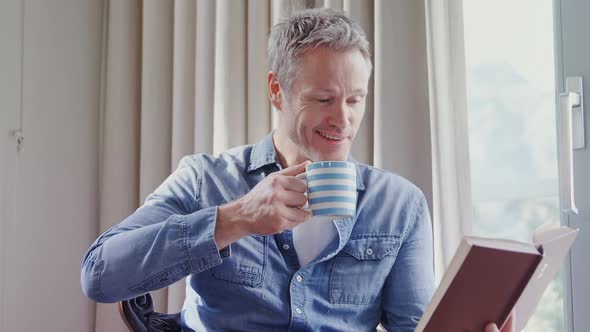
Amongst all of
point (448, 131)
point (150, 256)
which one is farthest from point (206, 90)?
point (150, 256)

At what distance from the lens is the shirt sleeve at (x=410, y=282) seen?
58.6 inches

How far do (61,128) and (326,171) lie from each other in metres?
1.47

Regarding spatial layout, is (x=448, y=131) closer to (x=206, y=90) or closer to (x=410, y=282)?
(x=410, y=282)

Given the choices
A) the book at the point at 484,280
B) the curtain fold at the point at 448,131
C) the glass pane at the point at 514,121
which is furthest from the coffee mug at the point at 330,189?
the glass pane at the point at 514,121

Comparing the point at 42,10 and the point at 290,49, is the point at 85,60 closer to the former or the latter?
the point at 42,10

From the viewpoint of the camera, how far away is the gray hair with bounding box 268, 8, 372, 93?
5.00 ft

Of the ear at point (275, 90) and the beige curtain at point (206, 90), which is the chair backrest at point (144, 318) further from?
the beige curtain at point (206, 90)

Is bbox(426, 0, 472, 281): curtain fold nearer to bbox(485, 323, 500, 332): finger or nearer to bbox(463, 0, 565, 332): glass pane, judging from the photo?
bbox(463, 0, 565, 332): glass pane

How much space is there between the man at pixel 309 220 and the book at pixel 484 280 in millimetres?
425

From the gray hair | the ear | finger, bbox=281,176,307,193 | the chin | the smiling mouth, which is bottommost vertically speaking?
finger, bbox=281,176,307,193

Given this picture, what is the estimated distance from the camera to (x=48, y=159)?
2324 mm

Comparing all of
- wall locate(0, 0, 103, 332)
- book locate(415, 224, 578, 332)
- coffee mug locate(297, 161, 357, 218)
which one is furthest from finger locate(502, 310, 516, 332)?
wall locate(0, 0, 103, 332)

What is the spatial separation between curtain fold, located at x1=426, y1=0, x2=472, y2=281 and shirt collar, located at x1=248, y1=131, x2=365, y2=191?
0.31 metres

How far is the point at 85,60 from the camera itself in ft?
8.14
